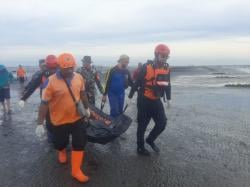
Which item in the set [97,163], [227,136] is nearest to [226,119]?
[227,136]

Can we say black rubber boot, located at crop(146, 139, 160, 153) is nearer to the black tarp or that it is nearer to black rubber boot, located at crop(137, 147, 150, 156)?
black rubber boot, located at crop(137, 147, 150, 156)

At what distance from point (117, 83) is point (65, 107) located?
2.67m

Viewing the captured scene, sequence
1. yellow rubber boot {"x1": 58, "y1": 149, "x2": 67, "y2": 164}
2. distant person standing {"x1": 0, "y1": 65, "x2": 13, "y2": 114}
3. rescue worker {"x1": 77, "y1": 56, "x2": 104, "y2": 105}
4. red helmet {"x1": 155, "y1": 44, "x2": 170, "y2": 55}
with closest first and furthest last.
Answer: yellow rubber boot {"x1": 58, "y1": 149, "x2": 67, "y2": 164}, red helmet {"x1": 155, "y1": 44, "x2": 170, "y2": 55}, rescue worker {"x1": 77, "y1": 56, "x2": 104, "y2": 105}, distant person standing {"x1": 0, "y1": 65, "x2": 13, "y2": 114}

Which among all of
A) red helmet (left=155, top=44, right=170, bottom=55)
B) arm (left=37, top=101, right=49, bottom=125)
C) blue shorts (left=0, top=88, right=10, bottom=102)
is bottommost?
blue shorts (left=0, top=88, right=10, bottom=102)

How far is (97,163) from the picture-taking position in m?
6.32

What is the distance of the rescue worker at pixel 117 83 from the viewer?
26.2ft

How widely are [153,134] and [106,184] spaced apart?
1.85m

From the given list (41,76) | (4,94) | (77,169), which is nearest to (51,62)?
(41,76)

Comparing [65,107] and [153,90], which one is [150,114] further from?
[65,107]

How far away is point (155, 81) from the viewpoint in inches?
259

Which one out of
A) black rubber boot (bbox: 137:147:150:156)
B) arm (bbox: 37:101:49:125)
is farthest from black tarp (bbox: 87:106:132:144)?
arm (bbox: 37:101:49:125)

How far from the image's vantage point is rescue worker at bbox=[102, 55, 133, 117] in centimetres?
799

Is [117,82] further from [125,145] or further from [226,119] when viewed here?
[226,119]

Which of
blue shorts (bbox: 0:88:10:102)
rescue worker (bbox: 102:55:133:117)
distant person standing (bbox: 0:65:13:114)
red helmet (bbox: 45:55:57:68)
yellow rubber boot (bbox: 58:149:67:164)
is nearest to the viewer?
yellow rubber boot (bbox: 58:149:67:164)
